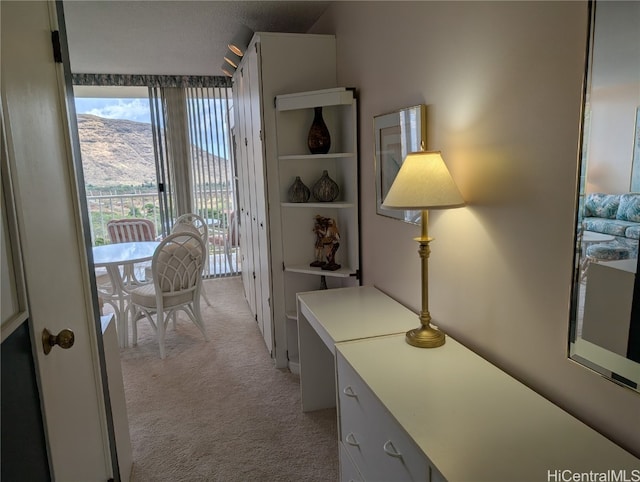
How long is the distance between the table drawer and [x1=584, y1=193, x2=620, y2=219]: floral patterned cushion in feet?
2.37

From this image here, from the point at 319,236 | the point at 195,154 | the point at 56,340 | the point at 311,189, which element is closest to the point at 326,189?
the point at 311,189

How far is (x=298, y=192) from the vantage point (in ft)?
9.40

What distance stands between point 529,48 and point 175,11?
7.85ft

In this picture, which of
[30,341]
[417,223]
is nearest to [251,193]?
[417,223]

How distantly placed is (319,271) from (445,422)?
1710 mm

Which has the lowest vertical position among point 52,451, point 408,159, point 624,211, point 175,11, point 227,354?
point 227,354

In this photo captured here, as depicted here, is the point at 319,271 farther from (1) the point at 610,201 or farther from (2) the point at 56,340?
(1) the point at 610,201

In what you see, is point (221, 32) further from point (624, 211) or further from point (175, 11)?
point (624, 211)

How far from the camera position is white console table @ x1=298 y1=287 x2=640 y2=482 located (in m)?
1.02

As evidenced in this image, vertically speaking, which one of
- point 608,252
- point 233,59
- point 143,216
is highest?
point 233,59

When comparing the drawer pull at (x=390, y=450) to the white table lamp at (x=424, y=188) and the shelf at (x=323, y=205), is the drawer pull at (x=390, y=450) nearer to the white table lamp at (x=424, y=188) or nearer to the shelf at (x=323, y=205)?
the white table lamp at (x=424, y=188)

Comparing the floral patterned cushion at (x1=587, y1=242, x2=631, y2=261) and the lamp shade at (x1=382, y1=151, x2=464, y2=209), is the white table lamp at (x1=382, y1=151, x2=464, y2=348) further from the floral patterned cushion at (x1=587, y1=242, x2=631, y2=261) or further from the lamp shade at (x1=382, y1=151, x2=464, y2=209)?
the floral patterned cushion at (x1=587, y1=242, x2=631, y2=261)

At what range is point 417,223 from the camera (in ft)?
6.43

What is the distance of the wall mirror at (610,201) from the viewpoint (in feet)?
3.20
